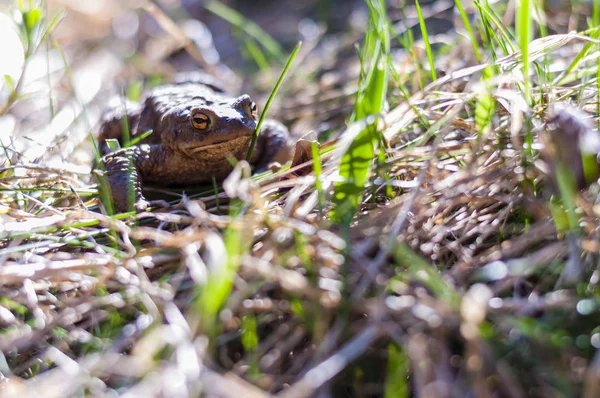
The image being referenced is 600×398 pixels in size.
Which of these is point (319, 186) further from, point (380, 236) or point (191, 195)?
point (191, 195)

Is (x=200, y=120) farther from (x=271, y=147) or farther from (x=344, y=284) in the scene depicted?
(x=344, y=284)

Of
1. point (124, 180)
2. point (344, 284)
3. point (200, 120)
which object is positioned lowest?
point (344, 284)

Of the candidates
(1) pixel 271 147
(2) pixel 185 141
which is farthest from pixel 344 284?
(1) pixel 271 147

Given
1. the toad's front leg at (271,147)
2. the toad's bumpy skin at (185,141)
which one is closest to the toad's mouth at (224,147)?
the toad's bumpy skin at (185,141)

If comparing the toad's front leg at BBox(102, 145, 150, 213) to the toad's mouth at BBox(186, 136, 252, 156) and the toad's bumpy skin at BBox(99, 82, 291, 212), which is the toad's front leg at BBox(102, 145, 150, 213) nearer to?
the toad's bumpy skin at BBox(99, 82, 291, 212)

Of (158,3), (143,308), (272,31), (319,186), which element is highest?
(158,3)

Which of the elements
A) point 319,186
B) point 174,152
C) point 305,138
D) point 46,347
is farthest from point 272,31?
point 46,347
